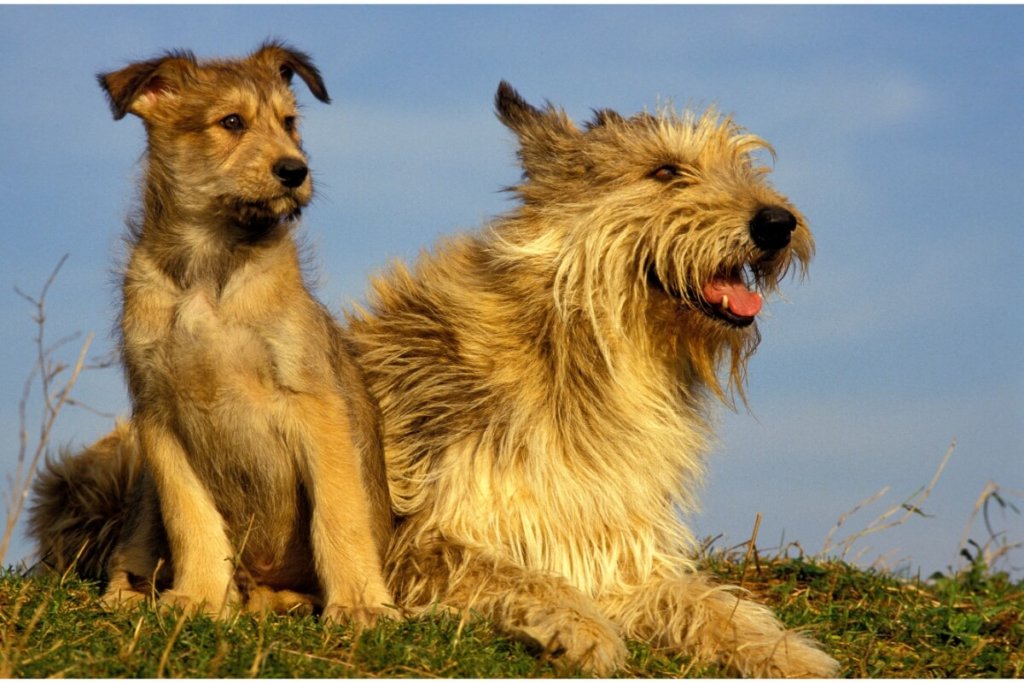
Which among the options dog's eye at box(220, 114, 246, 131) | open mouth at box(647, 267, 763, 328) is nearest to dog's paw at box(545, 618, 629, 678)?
open mouth at box(647, 267, 763, 328)

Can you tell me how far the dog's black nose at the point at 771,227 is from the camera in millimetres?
6125

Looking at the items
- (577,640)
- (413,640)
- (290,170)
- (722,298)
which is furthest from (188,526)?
(722,298)

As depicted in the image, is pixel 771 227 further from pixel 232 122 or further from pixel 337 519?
pixel 232 122

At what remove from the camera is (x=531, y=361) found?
6328 millimetres

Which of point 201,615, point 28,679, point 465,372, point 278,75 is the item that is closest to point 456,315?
point 465,372

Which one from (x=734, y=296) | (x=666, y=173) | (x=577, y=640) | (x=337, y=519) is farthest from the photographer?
(x=666, y=173)

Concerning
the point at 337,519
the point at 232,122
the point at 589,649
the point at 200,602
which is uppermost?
the point at 232,122

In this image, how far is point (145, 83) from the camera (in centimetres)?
594

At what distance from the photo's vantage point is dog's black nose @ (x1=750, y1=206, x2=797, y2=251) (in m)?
6.12

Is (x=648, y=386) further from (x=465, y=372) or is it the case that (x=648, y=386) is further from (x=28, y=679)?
(x=28, y=679)

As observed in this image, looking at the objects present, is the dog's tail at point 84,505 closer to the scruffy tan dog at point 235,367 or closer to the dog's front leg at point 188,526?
the scruffy tan dog at point 235,367

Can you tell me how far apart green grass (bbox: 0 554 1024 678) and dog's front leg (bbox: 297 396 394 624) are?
7.2 inches

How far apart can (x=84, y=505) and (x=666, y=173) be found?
3644 mm

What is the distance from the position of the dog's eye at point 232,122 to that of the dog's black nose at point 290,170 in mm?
339
